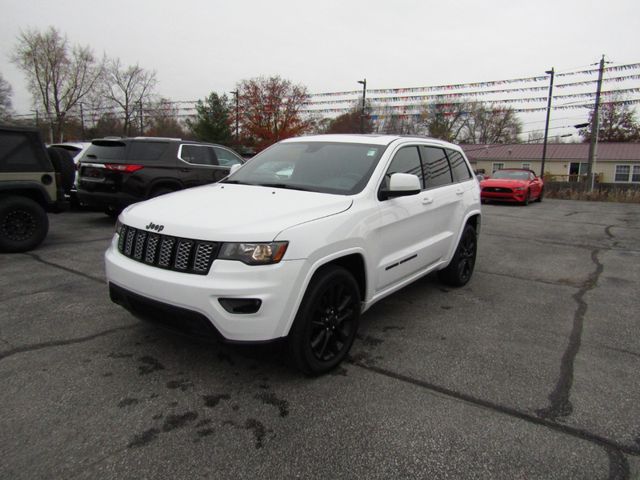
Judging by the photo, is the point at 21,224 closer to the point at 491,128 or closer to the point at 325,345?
the point at 325,345

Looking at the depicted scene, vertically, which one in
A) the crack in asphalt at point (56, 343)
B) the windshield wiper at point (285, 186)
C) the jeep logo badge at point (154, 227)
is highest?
the windshield wiper at point (285, 186)

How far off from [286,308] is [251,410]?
0.67m

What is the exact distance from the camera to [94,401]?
2.70 metres

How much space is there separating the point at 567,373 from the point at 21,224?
713cm

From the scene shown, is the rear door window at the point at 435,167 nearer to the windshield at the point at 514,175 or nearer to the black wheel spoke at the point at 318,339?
the black wheel spoke at the point at 318,339

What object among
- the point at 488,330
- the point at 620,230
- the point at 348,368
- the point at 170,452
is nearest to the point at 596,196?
the point at 620,230

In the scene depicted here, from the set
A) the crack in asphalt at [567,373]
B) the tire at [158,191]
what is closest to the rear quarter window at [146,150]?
the tire at [158,191]

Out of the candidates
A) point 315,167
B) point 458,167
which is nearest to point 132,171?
point 315,167

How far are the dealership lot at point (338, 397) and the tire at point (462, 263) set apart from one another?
0.47 meters

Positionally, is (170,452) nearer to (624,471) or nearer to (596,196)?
(624,471)

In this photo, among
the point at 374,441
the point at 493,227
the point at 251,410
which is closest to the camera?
the point at 374,441

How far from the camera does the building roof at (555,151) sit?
42531 millimetres

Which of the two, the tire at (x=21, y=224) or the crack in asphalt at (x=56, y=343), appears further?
the tire at (x=21, y=224)

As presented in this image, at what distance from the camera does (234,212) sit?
296cm
